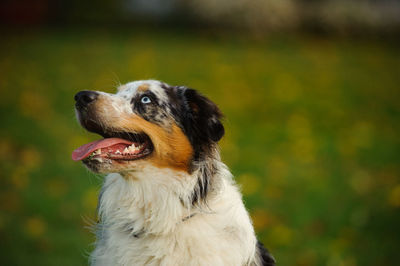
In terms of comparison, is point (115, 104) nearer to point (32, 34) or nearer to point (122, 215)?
point (122, 215)

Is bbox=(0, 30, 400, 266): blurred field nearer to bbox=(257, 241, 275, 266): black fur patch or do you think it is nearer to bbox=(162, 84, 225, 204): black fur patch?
bbox=(162, 84, 225, 204): black fur patch

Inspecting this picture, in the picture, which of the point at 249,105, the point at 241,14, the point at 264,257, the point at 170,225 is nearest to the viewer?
the point at 170,225

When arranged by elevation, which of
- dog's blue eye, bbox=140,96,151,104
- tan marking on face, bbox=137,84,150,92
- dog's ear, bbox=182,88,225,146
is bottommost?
dog's ear, bbox=182,88,225,146

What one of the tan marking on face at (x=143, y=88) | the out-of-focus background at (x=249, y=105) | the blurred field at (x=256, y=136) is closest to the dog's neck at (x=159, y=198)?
the tan marking on face at (x=143, y=88)

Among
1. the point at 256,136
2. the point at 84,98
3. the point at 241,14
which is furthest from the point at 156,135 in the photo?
the point at 241,14

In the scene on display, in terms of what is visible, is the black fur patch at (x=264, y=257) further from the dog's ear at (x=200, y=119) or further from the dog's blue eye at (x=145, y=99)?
the dog's blue eye at (x=145, y=99)

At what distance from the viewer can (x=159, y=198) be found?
379cm

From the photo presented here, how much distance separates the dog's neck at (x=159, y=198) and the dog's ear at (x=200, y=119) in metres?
0.23

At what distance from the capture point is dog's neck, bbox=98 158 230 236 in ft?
12.3

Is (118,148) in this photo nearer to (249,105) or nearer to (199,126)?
(199,126)

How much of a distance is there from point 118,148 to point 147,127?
284 millimetres

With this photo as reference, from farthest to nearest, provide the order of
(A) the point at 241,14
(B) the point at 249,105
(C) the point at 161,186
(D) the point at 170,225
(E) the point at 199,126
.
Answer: (A) the point at 241,14, (B) the point at 249,105, (E) the point at 199,126, (C) the point at 161,186, (D) the point at 170,225

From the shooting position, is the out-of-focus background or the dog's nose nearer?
the dog's nose

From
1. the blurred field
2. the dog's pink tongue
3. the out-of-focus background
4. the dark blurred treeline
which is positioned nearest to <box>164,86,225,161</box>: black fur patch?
the dog's pink tongue
